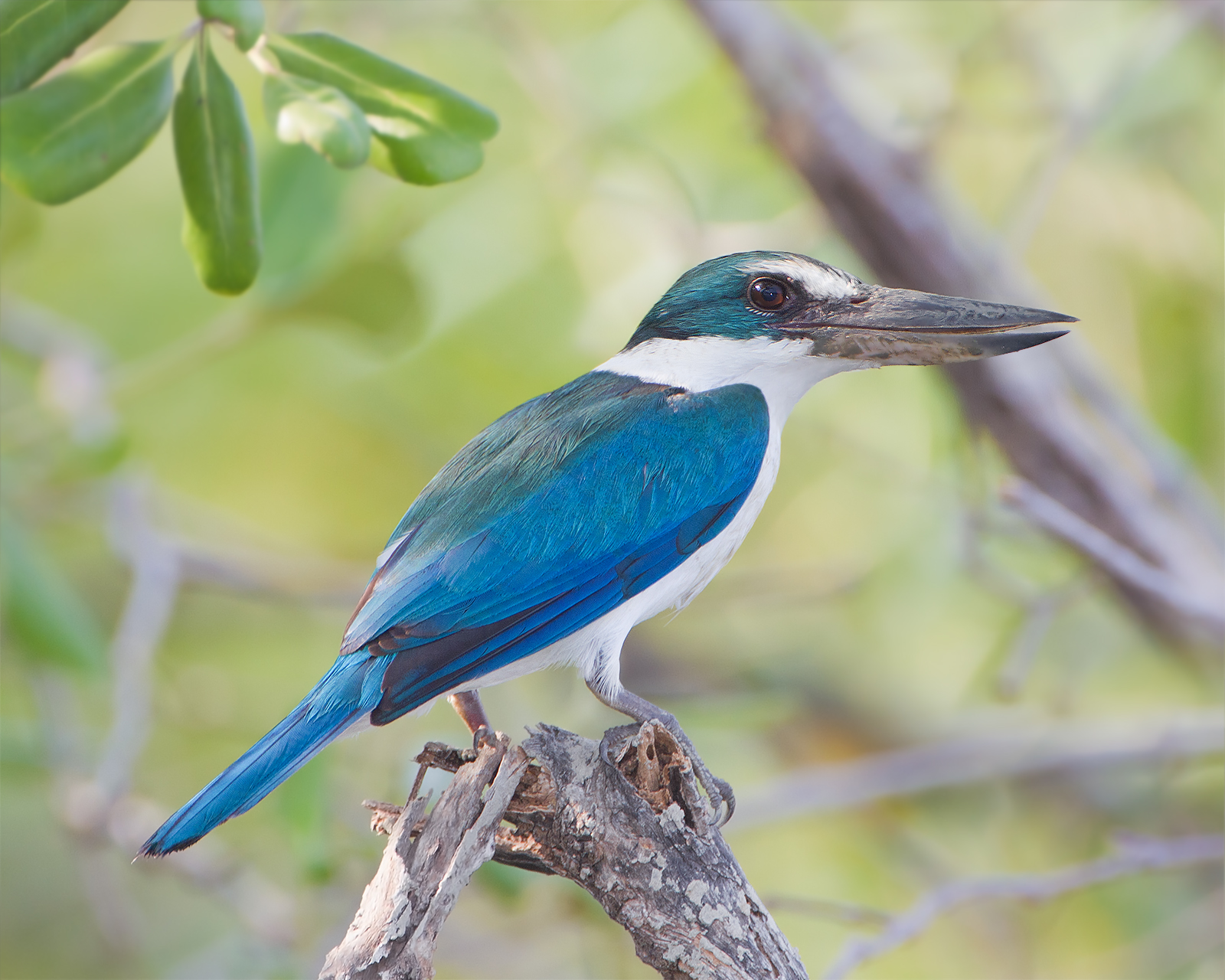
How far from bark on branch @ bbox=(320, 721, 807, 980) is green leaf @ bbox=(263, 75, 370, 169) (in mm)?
1037

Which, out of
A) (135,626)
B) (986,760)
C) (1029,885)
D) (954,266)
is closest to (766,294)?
(954,266)

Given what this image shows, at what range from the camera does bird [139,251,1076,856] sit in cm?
246

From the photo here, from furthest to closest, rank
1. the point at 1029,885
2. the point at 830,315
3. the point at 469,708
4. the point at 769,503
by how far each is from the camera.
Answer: the point at 769,503, the point at 1029,885, the point at 830,315, the point at 469,708

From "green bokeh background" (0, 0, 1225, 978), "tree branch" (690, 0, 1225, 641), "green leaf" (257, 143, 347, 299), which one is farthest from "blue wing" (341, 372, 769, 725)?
"tree branch" (690, 0, 1225, 641)

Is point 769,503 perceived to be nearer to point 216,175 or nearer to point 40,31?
point 216,175

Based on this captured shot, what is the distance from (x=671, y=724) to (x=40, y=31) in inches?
62.9

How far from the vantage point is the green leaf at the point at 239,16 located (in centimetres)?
197

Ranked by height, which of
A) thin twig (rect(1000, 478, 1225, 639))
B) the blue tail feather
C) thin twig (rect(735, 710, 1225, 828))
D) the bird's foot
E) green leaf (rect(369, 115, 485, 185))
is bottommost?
thin twig (rect(735, 710, 1225, 828))

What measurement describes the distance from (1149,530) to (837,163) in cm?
166

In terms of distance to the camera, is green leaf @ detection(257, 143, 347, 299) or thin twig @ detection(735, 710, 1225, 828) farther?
thin twig @ detection(735, 710, 1225, 828)

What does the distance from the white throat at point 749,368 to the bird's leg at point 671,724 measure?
746 mm

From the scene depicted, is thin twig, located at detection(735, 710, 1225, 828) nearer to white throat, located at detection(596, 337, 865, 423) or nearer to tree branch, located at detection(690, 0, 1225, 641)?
tree branch, located at detection(690, 0, 1225, 641)

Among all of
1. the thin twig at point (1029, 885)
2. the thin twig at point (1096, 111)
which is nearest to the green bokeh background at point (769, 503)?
the thin twig at point (1096, 111)

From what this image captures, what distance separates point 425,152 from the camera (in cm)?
225
